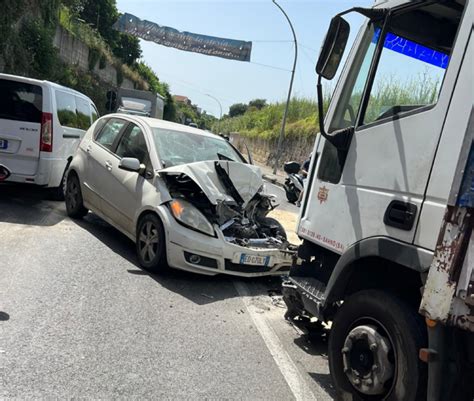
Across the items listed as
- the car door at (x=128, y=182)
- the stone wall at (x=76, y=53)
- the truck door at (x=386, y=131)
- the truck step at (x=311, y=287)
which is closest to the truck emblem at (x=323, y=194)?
the truck door at (x=386, y=131)

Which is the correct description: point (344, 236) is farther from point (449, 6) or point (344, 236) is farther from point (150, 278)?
point (150, 278)

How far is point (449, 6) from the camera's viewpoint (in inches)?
117

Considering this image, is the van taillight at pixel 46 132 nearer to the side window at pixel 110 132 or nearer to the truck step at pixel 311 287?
the side window at pixel 110 132

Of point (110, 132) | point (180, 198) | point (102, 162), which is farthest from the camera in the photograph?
point (110, 132)

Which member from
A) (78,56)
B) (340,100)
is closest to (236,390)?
(340,100)

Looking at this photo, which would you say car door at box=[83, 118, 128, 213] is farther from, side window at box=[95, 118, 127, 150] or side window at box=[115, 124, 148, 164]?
side window at box=[115, 124, 148, 164]

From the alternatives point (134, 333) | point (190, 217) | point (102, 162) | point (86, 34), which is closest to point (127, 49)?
point (86, 34)

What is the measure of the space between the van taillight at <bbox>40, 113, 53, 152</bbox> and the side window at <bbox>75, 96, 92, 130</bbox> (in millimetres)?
1608

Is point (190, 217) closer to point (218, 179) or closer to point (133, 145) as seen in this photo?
point (218, 179)

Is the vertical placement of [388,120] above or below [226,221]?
above

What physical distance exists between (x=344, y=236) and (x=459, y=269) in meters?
1.03

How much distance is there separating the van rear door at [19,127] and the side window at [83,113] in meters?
1.67

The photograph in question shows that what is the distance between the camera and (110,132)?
7445mm

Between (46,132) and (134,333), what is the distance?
469cm
